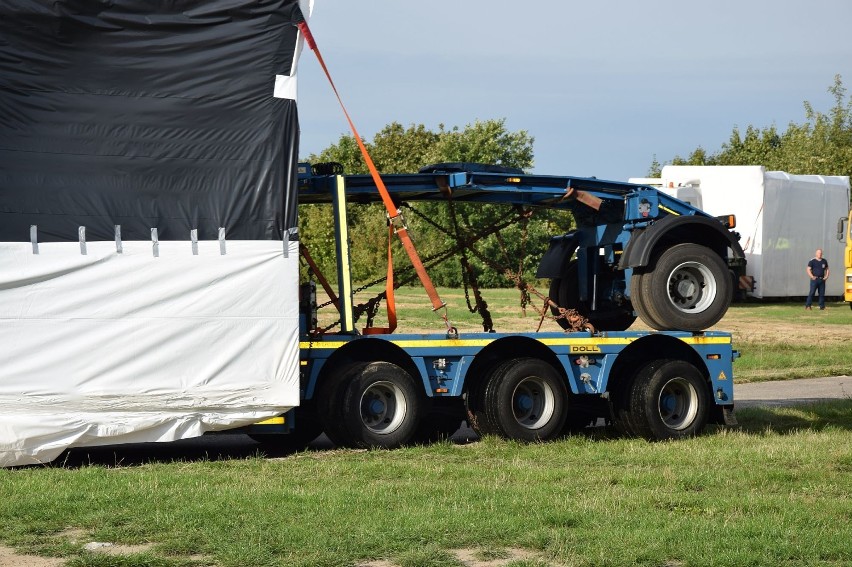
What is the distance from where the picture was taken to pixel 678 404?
12.5m

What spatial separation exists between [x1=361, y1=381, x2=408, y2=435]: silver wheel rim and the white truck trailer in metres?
20.0

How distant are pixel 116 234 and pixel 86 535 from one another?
3.49 m

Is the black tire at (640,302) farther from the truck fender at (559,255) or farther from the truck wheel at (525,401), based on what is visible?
the truck fender at (559,255)

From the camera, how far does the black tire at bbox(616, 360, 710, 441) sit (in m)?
12.1

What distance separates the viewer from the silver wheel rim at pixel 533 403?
38.9ft

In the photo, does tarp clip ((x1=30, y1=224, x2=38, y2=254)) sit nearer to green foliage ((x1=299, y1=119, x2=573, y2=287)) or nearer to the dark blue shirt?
green foliage ((x1=299, y1=119, x2=573, y2=287))

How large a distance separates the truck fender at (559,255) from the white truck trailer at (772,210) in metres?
16.8

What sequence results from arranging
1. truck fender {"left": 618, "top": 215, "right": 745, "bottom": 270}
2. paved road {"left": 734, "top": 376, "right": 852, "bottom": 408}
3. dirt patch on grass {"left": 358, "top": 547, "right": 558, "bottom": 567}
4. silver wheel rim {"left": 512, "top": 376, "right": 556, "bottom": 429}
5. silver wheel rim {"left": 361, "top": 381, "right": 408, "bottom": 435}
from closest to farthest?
dirt patch on grass {"left": 358, "top": 547, "right": 558, "bottom": 567} < silver wheel rim {"left": 361, "top": 381, "right": 408, "bottom": 435} < silver wheel rim {"left": 512, "top": 376, "right": 556, "bottom": 429} < truck fender {"left": 618, "top": 215, "right": 745, "bottom": 270} < paved road {"left": 734, "top": 376, "right": 852, "bottom": 408}

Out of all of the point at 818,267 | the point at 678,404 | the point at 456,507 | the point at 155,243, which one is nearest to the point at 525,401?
the point at 678,404

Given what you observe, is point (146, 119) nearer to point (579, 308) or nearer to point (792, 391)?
point (579, 308)

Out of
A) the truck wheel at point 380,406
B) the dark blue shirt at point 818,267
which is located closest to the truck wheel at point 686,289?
the truck wheel at point 380,406

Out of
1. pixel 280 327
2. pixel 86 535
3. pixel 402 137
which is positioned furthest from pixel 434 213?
pixel 402 137

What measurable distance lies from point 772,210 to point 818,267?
195 cm

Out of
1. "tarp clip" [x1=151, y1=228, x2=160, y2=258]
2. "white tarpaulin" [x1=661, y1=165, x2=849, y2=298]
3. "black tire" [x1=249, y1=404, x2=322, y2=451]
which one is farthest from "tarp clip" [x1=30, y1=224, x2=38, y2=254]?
"white tarpaulin" [x1=661, y1=165, x2=849, y2=298]
